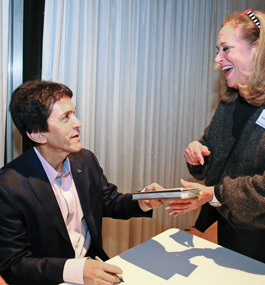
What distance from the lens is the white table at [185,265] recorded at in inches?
44.3

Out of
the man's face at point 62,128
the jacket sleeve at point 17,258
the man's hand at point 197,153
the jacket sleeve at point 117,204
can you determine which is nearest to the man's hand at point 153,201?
the jacket sleeve at point 117,204

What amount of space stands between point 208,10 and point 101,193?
258 cm

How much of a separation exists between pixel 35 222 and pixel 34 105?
1.96ft

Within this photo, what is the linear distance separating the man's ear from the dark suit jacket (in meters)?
0.08

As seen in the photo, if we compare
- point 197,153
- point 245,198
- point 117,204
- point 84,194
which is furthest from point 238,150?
point 84,194

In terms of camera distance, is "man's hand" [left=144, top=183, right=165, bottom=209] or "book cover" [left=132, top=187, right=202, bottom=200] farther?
"man's hand" [left=144, top=183, right=165, bottom=209]

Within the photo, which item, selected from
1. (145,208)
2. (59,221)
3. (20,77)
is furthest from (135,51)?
(59,221)

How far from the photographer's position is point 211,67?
3.32 metres

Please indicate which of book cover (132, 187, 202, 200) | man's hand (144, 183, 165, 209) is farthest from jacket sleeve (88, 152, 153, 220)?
book cover (132, 187, 202, 200)

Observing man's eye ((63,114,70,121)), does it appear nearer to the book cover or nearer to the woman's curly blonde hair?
the book cover

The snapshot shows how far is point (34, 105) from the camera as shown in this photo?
1439mm

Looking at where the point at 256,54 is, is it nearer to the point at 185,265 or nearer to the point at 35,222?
the point at 185,265

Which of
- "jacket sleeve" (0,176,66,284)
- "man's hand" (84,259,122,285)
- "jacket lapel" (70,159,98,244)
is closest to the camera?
"man's hand" (84,259,122,285)

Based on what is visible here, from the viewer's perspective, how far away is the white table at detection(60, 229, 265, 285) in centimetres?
112
